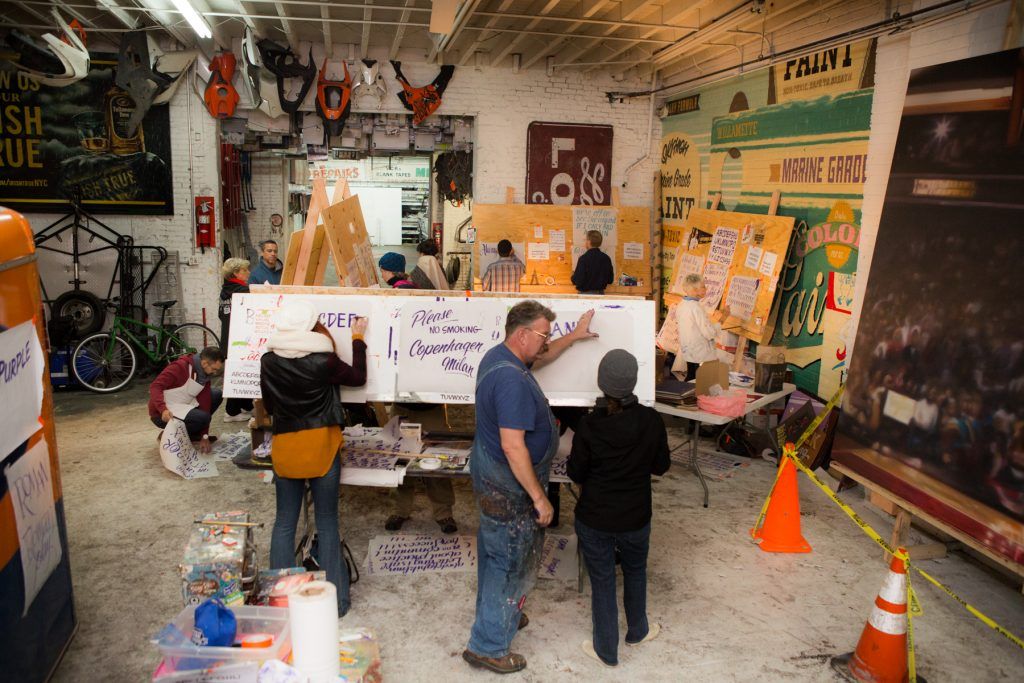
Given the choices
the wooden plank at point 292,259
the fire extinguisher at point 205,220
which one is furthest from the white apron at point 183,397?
the fire extinguisher at point 205,220

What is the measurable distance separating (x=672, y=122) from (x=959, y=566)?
776 cm

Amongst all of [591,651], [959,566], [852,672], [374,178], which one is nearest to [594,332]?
[591,651]

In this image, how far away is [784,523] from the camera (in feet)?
17.0

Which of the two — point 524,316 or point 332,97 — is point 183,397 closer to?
point 524,316

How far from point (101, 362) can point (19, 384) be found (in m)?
6.41

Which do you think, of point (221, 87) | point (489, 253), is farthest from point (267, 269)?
point (489, 253)

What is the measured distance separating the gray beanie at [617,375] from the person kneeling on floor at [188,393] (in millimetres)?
4334

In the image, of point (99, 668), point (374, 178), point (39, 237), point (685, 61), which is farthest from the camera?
point (374, 178)

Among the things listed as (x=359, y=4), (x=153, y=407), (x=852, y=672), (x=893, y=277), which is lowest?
(x=852, y=672)

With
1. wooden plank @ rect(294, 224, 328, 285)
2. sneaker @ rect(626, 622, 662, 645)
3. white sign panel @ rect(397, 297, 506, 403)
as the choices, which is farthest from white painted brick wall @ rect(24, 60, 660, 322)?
sneaker @ rect(626, 622, 662, 645)

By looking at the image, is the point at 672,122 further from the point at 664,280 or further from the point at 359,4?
the point at 359,4

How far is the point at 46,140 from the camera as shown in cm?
955

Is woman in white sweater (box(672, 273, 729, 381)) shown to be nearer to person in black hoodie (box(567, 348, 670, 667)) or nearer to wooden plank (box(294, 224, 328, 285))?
wooden plank (box(294, 224, 328, 285))

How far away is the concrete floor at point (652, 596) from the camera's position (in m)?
3.85
